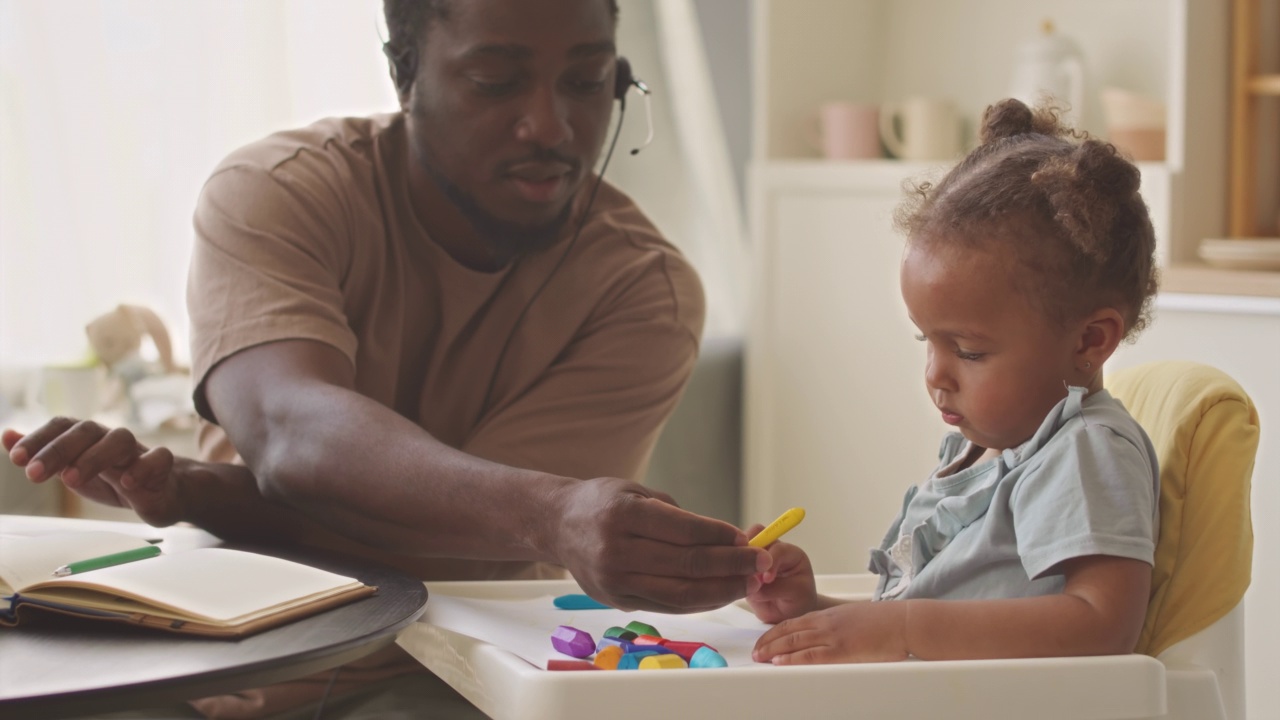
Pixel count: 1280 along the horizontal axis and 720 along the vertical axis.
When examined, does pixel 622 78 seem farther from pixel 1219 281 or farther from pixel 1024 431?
pixel 1219 281

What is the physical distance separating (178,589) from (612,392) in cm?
71

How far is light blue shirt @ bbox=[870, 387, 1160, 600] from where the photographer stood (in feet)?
3.16

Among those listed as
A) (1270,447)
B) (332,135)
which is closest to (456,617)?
(332,135)

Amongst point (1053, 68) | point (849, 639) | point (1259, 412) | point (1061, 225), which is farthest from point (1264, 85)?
point (849, 639)

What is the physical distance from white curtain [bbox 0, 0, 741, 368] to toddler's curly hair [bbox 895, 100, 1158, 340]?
5.97ft

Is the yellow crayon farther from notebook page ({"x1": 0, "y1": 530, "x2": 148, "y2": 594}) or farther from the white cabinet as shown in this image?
the white cabinet

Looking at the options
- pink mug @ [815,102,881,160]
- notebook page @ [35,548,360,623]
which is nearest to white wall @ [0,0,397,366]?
pink mug @ [815,102,881,160]

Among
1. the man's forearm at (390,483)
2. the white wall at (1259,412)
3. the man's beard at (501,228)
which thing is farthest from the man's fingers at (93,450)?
the white wall at (1259,412)

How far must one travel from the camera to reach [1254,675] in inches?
78.3

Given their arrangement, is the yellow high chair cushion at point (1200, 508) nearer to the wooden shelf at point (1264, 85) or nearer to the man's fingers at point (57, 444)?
the man's fingers at point (57, 444)

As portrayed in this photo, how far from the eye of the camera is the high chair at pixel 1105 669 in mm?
874

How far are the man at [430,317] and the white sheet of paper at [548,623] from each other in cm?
5

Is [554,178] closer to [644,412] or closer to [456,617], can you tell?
[644,412]

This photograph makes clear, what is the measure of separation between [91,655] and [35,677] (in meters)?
0.05
